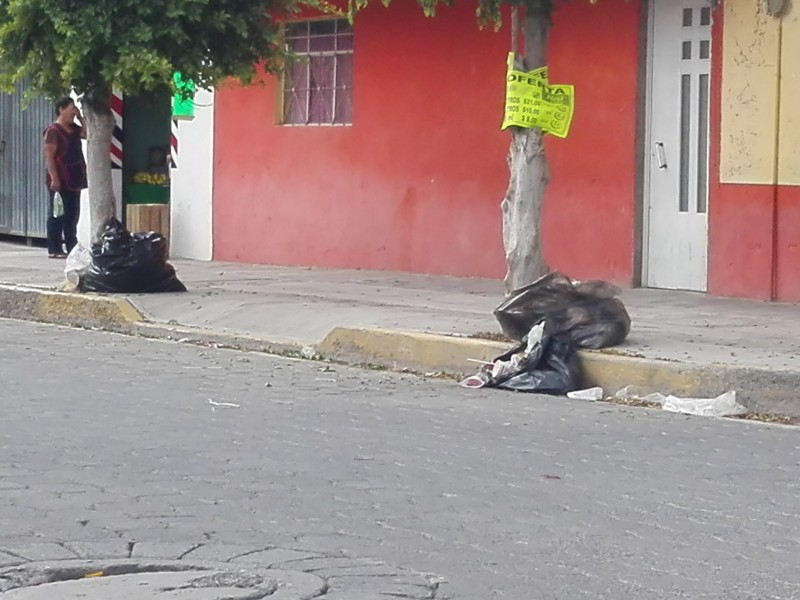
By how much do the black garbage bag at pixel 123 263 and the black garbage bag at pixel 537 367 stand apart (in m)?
4.45

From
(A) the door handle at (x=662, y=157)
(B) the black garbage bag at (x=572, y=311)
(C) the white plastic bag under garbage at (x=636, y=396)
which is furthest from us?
(A) the door handle at (x=662, y=157)

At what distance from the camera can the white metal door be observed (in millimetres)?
14047

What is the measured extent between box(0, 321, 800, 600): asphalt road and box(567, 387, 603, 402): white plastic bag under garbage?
0.57 feet

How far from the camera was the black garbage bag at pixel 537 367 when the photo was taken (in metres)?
10.2

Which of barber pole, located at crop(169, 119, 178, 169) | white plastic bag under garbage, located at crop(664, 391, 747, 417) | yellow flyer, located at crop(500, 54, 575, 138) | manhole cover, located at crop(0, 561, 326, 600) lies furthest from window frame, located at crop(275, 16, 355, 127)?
manhole cover, located at crop(0, 561, 326, 600)

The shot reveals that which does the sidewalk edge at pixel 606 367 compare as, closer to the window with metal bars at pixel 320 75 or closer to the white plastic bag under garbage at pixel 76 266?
the white plastic bag under garbage at pixel 76 266

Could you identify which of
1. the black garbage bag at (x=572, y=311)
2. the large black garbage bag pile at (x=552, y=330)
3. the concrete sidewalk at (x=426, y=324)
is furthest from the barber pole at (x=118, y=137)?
the black garbage bag at (x=572, y=311)

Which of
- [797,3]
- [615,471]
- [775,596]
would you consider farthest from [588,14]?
[775,596]

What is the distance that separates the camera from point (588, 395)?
1007 centimetres

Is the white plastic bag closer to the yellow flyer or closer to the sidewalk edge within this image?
the sidewalk edge

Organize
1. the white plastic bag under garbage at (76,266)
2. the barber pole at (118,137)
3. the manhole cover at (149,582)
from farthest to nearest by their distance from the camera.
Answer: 1. the barber pole at (118,137)
2. the white plastic bag under garbage at (76,266)
3. the manhole cover at (149,582)

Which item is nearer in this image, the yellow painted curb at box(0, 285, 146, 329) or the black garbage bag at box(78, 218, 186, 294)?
the yellow painted curb at box(0, 285, 146, 329)

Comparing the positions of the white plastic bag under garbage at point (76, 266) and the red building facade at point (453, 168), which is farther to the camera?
the white plastic bag under garbage at point (76, 266)

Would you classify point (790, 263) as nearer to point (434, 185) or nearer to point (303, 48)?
point (434, 185)
